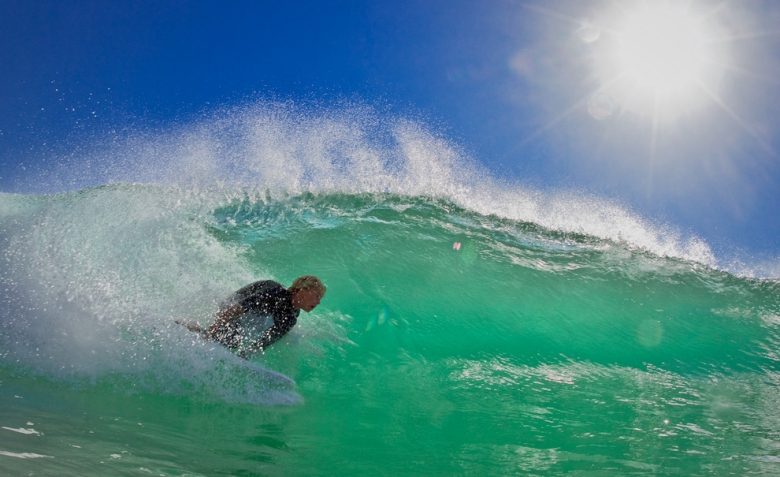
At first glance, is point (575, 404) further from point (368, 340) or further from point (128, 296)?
point (128, 296)

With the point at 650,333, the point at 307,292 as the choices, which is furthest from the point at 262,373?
the point at 650,333

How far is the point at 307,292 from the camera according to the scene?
137 inches

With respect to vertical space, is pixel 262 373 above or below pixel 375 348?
below

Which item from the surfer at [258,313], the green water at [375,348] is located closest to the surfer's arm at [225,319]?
the surfer at [258,313]

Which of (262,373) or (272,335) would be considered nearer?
(262,373)

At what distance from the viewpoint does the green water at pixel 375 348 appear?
248 cm

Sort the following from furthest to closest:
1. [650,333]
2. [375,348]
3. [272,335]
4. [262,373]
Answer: [650,333] < [375,348] < [272,335] < [262,373]

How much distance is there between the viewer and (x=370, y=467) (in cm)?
233

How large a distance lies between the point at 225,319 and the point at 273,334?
0.42 metres

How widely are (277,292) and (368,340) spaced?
1.48 meters

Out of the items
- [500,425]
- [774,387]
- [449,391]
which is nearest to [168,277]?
[449,391]

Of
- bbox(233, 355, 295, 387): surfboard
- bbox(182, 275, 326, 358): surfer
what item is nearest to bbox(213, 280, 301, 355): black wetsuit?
bbox(182, 275, 326, 358): surfer

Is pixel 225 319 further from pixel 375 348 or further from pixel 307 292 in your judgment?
pixel 375 348

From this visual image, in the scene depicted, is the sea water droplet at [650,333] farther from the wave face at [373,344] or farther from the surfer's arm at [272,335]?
the surfer's arm at [272,335]
